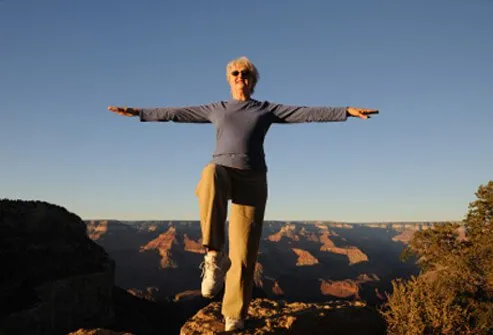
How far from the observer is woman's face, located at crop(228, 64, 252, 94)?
367cm

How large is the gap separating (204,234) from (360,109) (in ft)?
5.76

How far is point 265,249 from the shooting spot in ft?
495

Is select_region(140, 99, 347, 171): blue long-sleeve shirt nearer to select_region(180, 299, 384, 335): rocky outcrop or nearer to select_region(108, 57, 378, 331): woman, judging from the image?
select_region(108, 57, 378, 331): woman

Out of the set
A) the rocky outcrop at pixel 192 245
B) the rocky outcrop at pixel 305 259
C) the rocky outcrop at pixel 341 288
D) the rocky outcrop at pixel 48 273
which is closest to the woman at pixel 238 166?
the rocky outcrop at pixel 48 273

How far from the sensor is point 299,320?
15.1 feet

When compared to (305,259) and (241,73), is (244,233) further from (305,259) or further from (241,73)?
(305,259)

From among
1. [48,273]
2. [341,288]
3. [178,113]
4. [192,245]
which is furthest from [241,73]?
[192,245]

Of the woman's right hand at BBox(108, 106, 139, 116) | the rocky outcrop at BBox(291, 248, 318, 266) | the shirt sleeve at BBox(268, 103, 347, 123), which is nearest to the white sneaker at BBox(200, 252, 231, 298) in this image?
the shirt sleeve at BBox(268, 103, 347, 123)

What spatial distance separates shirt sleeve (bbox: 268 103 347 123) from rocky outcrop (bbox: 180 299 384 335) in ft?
7.30

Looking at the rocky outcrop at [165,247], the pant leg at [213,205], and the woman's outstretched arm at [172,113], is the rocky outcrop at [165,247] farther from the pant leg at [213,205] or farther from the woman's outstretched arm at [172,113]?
the pant leg at [213,205]

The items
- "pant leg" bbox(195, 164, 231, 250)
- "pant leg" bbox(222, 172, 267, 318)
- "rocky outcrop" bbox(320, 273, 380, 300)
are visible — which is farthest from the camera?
"rocky outcrop" bbox(320, 273, 380, 300)

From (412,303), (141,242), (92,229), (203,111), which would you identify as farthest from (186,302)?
(92,229)

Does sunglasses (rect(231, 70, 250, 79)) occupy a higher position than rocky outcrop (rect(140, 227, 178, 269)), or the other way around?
sunglasses (rect(231, 70, 250, 79))

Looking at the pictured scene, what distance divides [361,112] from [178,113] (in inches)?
66.2
